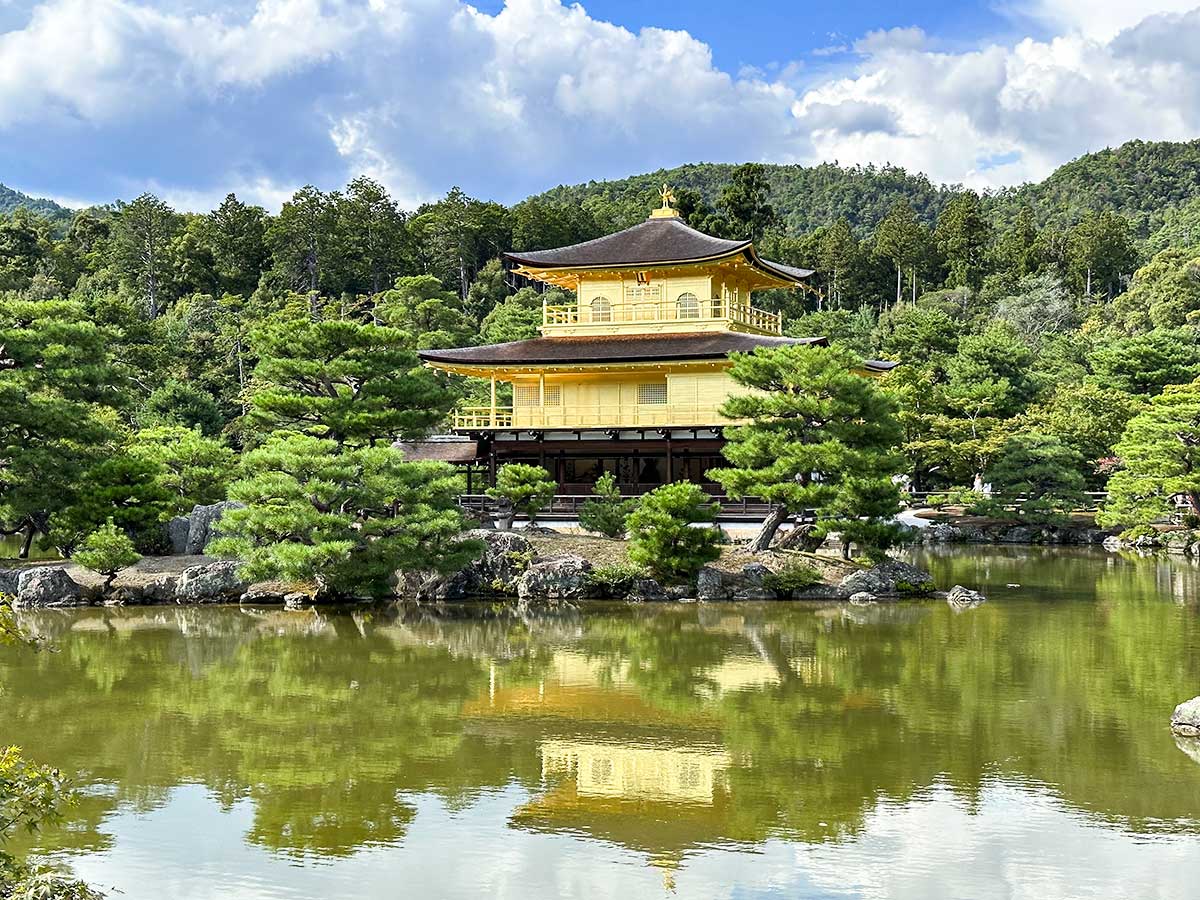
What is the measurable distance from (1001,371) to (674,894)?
3511 cm

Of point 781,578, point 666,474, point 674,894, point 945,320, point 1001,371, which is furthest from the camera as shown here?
point 945,320

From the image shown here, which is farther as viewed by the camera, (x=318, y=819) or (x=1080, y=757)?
(x=1080, y=757)

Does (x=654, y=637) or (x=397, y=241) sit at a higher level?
(x=397, y=241)

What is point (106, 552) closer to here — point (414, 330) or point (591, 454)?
point (591, 454)

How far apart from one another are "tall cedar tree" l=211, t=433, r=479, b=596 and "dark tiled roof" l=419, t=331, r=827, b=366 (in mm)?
Answer: 6781

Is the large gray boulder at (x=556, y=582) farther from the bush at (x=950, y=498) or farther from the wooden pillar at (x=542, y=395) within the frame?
the bush at (x=950, y=498)

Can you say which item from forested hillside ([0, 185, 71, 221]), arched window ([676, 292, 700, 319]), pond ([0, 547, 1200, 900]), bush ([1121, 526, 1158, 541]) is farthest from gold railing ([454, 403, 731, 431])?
forested hillside ([0, 185, 71, 221])

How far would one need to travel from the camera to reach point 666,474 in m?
25.8

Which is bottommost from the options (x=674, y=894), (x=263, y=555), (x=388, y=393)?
(x=674, y=894)

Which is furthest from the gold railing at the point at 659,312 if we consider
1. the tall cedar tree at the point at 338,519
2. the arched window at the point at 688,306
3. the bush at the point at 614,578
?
the tall cedar tree at the point at 338,519

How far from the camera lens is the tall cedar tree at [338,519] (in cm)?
1853

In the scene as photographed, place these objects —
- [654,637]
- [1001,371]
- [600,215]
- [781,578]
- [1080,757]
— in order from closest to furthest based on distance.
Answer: [1080,757] < [654,637] < [781,578] < [1001,371] < [600,215]

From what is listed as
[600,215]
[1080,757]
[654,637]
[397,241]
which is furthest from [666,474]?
[600,215]

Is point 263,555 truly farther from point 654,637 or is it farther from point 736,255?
point 736,255
